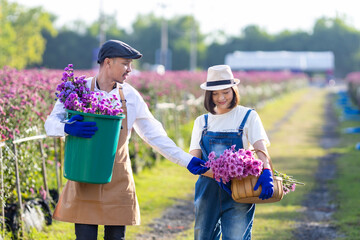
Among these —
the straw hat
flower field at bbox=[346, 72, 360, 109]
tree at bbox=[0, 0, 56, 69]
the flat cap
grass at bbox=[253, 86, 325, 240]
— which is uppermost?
tree at bbox=[0, 0, 56, 69]

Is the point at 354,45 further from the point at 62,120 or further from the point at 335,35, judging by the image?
the point at 62,120

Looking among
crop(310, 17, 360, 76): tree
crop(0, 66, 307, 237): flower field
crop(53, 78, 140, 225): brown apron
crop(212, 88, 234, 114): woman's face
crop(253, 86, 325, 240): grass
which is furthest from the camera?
crop(310, 17, 360, 76): tree

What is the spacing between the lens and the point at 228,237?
3898mm

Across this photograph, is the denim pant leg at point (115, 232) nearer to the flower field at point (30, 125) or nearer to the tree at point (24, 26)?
the flower field at point (30, 125)

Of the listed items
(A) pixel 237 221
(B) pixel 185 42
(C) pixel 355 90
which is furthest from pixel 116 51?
(B) pixel 185 42

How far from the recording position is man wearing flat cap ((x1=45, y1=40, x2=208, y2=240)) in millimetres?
3541

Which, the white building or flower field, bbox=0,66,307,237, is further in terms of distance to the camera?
the white building

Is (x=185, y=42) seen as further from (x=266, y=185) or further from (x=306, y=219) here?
(x=266, y=185)

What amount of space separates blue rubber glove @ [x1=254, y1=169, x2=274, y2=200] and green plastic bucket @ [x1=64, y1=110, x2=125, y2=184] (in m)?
0.88

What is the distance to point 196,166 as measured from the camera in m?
3.83

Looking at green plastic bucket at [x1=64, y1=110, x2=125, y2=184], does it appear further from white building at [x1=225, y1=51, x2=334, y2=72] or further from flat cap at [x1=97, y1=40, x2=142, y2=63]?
white building at [x1=225, y1=51, x2=334, y2=72]

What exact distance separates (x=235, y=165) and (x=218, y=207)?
0.49m

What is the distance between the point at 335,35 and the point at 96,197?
114 metres

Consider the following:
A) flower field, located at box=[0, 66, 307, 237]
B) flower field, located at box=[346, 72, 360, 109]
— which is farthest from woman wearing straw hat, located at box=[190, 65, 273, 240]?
flower field, located at box=[346, 72, 360, 109]
